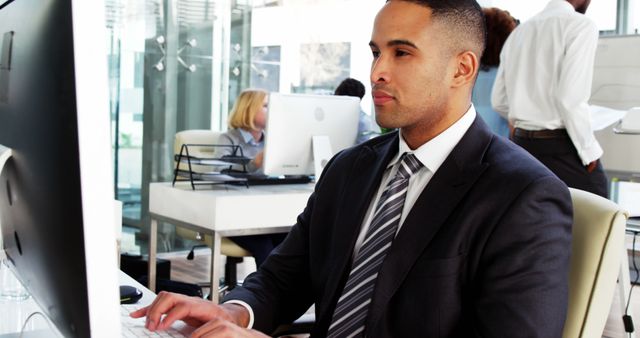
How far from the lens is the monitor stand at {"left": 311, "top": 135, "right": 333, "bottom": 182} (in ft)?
11.2

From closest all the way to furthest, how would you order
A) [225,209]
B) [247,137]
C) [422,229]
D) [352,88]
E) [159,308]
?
[159,308] → [422,229] → [225,209] → [247,137] → [352,88]

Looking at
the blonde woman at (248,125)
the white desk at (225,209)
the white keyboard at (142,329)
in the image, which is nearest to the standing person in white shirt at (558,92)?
the white desk at (225,209)

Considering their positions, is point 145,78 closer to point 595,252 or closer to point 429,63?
point 429,63

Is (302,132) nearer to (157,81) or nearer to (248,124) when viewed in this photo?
(248,124)

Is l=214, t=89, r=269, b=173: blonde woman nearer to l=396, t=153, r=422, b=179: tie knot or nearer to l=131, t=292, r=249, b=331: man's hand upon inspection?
l=396, t=153, r=422, b=179: tie knot

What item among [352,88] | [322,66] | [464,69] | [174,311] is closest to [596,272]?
[464,69]

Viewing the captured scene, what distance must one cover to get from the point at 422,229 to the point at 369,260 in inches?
5.2

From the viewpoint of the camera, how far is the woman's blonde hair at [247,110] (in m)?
4.40

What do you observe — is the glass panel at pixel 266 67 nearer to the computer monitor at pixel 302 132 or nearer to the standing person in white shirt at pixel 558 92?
the computer monitor at pixel 302 132

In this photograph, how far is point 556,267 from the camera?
114cm

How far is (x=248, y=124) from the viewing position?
441 centimetres

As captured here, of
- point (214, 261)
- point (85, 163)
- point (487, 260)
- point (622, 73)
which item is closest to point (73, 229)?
point (85, 163)

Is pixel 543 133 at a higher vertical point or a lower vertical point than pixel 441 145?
lower

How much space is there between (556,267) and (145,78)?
470 cm
